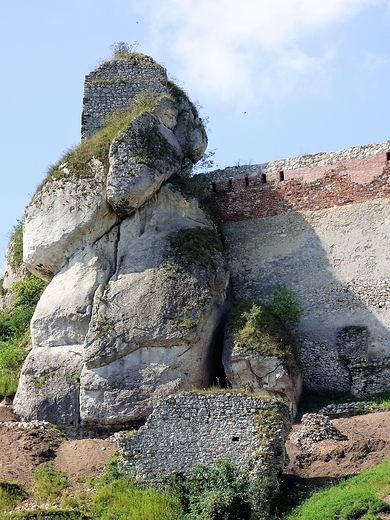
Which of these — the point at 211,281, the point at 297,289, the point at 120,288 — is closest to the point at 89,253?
the point at 120,288

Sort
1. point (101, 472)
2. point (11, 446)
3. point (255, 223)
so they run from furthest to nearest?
point (255, 223) → point (11, 446) → point (101, 472)

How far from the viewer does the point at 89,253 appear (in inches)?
967

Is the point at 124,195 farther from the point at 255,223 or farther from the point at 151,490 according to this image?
the point at 151,490

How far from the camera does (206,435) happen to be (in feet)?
60.2

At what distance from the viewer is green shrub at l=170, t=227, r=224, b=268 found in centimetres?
2366

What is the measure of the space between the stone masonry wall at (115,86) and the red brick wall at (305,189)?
388 cm

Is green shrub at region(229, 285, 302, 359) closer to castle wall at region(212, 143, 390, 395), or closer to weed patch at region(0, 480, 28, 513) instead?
castle wall at region(212, 143, 390, 395)

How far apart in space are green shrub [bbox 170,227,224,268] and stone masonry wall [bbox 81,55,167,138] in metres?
5.17

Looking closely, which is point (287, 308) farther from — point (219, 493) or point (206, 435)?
point (219, 493)

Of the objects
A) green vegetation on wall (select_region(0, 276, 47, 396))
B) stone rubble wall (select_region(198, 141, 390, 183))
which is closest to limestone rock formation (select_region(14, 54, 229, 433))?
stone rubble wall (select_region(198, 141, 390, 183))

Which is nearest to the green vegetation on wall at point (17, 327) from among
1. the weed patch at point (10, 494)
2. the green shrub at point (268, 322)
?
the weed patch at point (10, 494)

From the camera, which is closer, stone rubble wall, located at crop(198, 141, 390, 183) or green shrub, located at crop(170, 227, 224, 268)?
green shrub, located at crop(170, 227, 224, 268)

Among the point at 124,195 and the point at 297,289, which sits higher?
the point at 124,195

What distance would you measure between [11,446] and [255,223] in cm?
962
